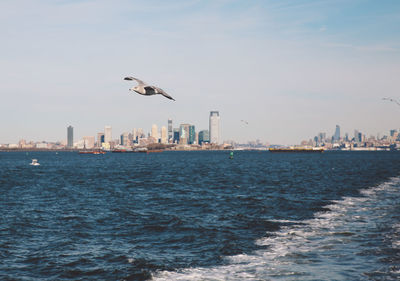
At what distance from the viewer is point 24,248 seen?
74.3 ft

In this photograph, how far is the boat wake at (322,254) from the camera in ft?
55.1

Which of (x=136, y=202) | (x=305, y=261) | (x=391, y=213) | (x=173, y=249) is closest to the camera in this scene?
(x=305, y=261)

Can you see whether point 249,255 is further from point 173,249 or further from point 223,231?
point 223,231

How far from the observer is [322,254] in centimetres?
1988

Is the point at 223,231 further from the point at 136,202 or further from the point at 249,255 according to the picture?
the point at 136,202

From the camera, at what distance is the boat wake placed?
55.1 ft

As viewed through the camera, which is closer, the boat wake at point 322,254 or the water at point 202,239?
the boat wake at point 322,254

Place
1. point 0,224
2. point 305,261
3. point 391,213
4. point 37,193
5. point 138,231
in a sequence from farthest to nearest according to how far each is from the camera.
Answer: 1. point 37,193
2. point 391,213
3. point 0,224
4. point 138,231
5. point 305,261

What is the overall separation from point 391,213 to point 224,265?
18753mm

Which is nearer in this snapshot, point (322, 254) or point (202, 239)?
point (322, 254)


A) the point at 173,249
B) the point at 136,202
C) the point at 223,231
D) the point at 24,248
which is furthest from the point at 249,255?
the point at 136,202

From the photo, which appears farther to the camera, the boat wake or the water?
the water

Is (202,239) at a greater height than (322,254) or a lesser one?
lesser

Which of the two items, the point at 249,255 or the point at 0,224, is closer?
the point at 249,255
